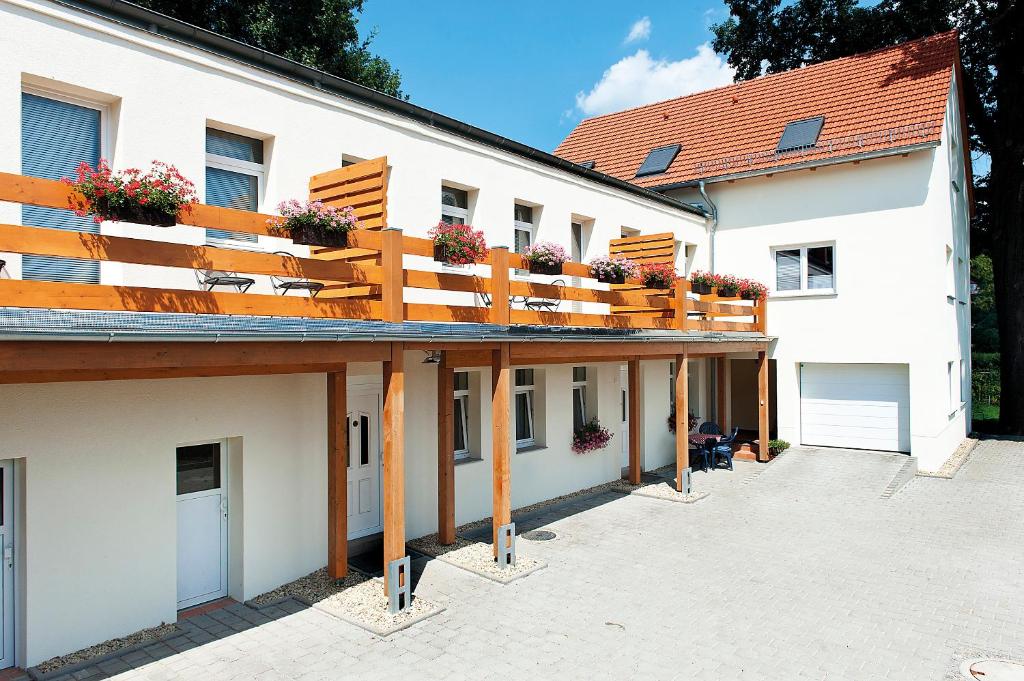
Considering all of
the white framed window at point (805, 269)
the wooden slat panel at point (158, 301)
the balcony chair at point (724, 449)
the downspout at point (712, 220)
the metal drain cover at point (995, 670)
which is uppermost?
the downspout at point (712, 220)

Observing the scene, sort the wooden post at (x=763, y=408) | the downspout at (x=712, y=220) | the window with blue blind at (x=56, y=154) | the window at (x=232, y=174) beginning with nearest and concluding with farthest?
the window with blue blind at (x=56, y=154)
the window at (x=232, y=174)
the wooden post at (x=763, y=408)
the downspout at (x=712, y=220)

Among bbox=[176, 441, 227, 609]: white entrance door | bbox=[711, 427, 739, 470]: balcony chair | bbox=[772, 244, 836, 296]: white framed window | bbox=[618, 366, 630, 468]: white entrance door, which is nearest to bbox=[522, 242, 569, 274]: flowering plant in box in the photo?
bbox=[176, 441, 227, 609]: white entrance door

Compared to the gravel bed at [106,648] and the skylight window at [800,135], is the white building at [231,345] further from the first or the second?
the skylight window at [800,135]

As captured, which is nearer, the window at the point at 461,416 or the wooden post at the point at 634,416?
the window at the point at 461,416

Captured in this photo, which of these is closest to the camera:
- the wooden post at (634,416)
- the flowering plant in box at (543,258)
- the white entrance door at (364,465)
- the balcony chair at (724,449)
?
the flowering plant in box at (543,258)

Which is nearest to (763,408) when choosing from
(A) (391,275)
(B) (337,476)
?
(B) (337,476)

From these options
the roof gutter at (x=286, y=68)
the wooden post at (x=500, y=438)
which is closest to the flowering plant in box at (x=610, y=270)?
the wooden post at (x=500, y=438)

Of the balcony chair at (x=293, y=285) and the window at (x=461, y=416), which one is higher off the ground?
the balcony chair at (x=293, y=285)

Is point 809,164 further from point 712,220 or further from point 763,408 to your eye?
point 763,408

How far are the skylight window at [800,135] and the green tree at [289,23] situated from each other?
37.6ft

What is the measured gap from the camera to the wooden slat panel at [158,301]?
4.72 meters

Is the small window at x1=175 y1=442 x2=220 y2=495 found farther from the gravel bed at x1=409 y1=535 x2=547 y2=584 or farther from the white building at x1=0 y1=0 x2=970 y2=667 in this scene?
the gravel bed at x1=409 y1=535 x2=547 y2=584

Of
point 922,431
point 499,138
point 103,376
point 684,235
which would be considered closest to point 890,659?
point 103,376

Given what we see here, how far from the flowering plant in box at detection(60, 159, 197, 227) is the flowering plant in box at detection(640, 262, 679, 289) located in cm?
723
